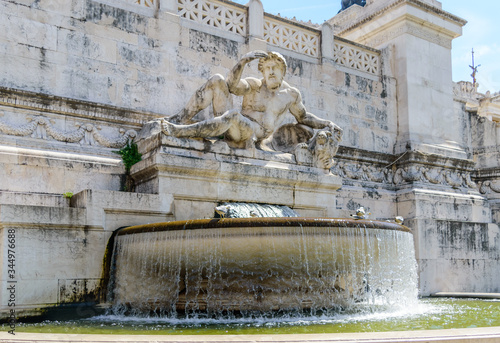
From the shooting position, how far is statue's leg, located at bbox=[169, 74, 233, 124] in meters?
10.3

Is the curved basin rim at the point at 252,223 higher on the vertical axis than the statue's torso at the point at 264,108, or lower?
lower

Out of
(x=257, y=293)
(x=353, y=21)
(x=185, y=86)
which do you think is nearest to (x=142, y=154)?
(x=185, y=86)

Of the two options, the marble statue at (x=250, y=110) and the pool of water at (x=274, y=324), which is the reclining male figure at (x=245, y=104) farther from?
the pool of water at (x=274, y=324)

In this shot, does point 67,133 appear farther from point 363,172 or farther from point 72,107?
point 363,172

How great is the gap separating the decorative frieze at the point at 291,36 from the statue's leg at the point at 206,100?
2976mm

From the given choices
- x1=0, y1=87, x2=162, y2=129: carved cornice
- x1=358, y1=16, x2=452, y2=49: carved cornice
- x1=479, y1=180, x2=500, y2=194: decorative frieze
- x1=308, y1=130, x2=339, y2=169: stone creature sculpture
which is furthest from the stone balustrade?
x1=479, y1=180, x2=500, y2=194: decorative frieze

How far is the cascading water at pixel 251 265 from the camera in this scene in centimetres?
732

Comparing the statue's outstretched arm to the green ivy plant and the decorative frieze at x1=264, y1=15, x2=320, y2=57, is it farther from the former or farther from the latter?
the decorative frieze at x1=264, y1=15, x2=320, y2=57

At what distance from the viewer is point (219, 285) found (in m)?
7.66

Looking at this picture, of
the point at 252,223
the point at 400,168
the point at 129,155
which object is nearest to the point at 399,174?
the point at 400,168

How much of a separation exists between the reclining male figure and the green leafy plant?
0.78 meters

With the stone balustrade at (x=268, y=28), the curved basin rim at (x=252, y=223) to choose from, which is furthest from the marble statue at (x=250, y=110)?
the curved basin rim at (x=252, y=223)

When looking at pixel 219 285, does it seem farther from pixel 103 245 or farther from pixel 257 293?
pixel 103 245

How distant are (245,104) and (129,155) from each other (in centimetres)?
236
